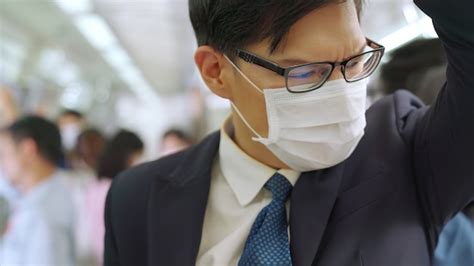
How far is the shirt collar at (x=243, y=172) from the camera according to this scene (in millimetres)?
1111

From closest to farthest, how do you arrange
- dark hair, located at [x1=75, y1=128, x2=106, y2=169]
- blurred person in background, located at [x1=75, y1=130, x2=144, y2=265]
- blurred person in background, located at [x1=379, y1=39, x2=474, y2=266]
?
1. blurred person in background, located at [x1=379, y1=39, x2=474, y2=266]
2. blurred person in background, located at [x1=75, y1=130, x2=144, y2=265]
3. dark hair, located at [x1=75, y1=128, x2=106, y2=169]

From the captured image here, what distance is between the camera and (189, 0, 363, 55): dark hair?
36.8 inches

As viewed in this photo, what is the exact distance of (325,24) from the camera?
0.93 meters

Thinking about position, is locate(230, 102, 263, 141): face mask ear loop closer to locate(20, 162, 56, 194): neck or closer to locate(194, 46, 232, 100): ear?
locate(194, 46, 232, 100): ear

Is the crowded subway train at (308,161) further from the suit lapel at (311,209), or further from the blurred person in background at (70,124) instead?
the blurred person in background at (70,124)

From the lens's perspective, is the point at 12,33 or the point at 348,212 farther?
the point at 12,33

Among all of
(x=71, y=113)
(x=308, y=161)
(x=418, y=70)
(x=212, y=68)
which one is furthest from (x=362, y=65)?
(x=71, y=113)

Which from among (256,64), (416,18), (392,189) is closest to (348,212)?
(392,189)

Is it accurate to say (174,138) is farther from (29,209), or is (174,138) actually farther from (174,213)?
(174,213)

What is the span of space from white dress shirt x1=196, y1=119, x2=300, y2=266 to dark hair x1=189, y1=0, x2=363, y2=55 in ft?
0.90

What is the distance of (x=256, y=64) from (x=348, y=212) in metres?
0.37

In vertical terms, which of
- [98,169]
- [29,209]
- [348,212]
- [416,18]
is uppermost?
[348,212]

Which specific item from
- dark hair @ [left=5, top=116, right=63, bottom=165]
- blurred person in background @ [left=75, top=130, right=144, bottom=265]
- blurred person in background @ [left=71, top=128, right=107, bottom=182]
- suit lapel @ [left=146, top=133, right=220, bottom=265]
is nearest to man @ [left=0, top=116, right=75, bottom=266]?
dark hair @ [left=5, top=116, right=63, bottom=165]

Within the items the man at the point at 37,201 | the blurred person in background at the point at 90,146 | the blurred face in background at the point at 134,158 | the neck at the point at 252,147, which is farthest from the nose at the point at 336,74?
the blurred person in background at the point at 90,146
